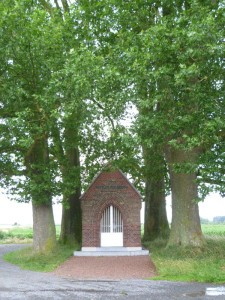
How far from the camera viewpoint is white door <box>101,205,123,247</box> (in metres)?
24.5

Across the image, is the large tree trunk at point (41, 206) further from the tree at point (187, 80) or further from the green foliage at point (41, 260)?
the tree at point (187, 80)

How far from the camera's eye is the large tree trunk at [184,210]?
20.3m

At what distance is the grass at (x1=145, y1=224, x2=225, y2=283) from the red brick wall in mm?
4390

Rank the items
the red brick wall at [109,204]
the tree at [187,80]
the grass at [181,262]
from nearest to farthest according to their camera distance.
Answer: the grass at [181,262] → the tree at [187,80] → the red brick wall at [109,204]

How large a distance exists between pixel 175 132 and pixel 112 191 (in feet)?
27.5

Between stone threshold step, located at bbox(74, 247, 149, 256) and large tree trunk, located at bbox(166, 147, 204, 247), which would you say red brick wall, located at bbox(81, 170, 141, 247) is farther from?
large tree trunk, located at bbox(166, 147, 204, 247)

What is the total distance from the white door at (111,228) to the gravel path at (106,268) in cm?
302

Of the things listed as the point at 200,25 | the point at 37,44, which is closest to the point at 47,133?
the point at 37,44

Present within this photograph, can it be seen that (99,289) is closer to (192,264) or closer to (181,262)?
(192,264)

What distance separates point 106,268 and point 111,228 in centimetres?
741

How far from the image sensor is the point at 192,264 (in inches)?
621

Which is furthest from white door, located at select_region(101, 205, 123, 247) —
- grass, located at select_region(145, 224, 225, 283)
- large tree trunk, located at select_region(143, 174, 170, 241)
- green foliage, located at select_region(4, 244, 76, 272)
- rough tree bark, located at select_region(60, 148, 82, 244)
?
grass, located at select_region(145, 224, 225, 283)

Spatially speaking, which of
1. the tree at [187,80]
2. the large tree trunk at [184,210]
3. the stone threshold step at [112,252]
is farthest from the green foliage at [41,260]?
the tree at [187,80]

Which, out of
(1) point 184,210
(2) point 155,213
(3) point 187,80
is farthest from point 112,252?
(3) point 187,80
